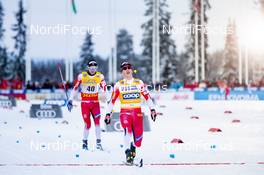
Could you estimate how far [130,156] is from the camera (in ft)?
33.9

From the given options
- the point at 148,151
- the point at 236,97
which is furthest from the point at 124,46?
the point at 148,151

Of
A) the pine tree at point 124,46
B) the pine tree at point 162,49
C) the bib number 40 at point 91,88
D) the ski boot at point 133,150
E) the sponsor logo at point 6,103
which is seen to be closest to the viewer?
the ski boot at point 133,150

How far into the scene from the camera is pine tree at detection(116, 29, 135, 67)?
71.2 m

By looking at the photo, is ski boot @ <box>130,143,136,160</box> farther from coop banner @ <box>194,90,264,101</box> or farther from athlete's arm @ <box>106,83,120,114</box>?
coop banner @ <box>194,90,264,101</box>

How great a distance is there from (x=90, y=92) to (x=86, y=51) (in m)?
51.8

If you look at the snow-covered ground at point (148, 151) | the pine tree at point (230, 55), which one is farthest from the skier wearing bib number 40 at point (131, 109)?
the pine tree at point (230, 55)

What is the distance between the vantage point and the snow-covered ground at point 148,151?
9719 millimetres

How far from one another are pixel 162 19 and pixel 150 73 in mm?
9421

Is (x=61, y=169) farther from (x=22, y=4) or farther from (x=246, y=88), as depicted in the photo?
(x=22, y=4)

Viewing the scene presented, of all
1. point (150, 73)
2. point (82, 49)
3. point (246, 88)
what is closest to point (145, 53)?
point (150, 73)

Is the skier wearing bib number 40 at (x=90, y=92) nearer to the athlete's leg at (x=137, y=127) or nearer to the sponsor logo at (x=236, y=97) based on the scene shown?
the athlete's leg at (x=137, y=127)

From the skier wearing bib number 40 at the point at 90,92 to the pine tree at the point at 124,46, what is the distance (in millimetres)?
57920

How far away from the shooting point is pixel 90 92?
1316 cm

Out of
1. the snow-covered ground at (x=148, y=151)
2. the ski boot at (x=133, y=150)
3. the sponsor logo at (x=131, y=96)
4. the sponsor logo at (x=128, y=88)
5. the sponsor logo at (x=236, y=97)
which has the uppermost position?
the sponsor logo at (x=128, y=88)
